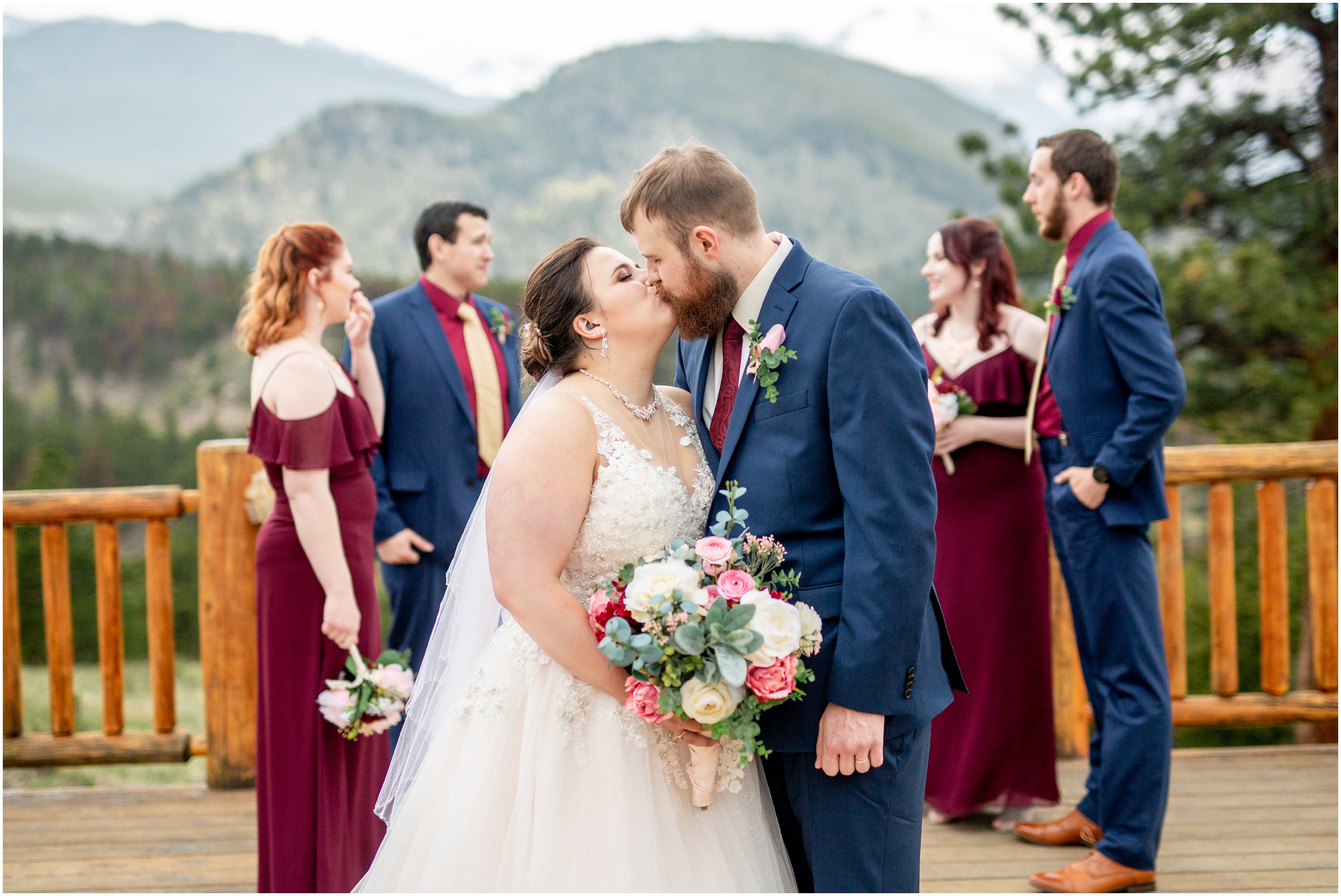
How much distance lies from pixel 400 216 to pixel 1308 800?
12.1 metres

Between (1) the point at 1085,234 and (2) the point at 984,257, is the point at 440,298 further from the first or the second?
(1) the point at 1085,234

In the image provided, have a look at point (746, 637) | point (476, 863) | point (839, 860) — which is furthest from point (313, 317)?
point (839, 860)

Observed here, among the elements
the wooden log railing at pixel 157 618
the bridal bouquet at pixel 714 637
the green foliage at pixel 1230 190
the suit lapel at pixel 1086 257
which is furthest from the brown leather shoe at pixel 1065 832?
the green foliage at pixel 1230 190

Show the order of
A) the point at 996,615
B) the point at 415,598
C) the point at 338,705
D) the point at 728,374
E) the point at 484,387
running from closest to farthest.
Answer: the point at 728,374
the point at 338,705
the point at 996,615
the point at 415,598
the point at 484,387

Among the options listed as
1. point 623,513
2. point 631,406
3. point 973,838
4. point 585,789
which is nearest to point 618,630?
point 623,513

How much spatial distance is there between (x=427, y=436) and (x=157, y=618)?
5.37ft

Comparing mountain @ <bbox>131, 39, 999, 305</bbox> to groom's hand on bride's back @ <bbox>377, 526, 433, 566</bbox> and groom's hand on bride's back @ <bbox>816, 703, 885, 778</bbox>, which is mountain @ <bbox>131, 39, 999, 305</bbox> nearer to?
groom's hand on bride's back @ <bbox>377, 526, 433, 566</bbox>

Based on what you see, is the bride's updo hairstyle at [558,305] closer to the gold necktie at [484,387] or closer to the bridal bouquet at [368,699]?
the bridal bouquet at [368,699]

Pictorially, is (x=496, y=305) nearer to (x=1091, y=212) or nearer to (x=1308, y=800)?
(x=1091, y=212)

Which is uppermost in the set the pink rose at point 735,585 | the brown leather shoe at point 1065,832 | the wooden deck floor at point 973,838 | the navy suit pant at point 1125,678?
the pink rose at point 735,585

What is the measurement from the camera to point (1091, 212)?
11.5 feet

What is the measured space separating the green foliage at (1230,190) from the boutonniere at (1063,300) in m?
3.29

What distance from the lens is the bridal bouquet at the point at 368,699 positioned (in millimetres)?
3068

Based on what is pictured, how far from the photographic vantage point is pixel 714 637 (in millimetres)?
1797
